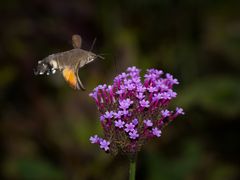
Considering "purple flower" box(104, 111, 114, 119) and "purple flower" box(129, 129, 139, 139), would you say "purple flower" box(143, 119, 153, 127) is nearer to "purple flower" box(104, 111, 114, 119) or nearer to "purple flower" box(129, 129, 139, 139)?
"purple flower" box(129, 129, 139, 139)

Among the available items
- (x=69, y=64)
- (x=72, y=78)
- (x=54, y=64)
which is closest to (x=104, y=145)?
(x=72, y=78)

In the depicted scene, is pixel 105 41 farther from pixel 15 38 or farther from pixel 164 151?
pixel 164 151

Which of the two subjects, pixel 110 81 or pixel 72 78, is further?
pixel 110 81

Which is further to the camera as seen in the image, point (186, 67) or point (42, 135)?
point (186, 67)

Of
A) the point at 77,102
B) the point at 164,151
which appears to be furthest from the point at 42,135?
the point at 164,151

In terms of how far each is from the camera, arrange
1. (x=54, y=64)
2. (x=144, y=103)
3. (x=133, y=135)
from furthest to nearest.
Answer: (x=54, y=64) → (x=144, y=103) → (x=133, y=135)

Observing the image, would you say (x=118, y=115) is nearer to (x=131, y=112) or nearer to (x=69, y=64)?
(x=131, y=112)
